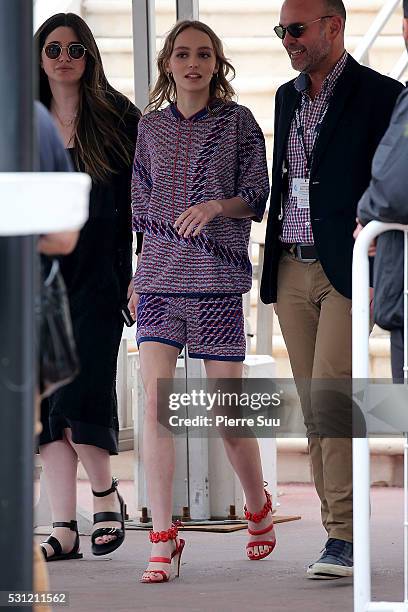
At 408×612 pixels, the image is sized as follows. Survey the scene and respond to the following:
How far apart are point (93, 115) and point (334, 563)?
190 cm

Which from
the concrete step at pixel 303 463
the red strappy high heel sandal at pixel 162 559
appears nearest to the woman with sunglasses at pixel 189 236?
the red strappy high heel sandal at pixel 162 559

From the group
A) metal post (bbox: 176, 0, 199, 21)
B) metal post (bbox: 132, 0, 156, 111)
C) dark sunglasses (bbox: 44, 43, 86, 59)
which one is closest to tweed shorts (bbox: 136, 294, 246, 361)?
dark sunglasses (bbox: 44, 43, 86, 59)

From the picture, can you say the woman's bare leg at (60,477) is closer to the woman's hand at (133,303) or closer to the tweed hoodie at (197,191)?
the woman's hand at (133,303)

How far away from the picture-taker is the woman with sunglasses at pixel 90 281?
5.35m

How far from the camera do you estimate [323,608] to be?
446 cm

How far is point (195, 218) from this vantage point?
4855 mm

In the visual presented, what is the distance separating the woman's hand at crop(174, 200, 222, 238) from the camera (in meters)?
4.86

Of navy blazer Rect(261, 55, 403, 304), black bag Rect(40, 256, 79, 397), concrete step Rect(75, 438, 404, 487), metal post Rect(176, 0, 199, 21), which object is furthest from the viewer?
concrete step Rect(75, 438, 404, 487)

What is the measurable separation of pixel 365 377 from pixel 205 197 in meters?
1.56

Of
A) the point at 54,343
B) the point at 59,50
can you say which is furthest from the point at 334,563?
the point at 54,343

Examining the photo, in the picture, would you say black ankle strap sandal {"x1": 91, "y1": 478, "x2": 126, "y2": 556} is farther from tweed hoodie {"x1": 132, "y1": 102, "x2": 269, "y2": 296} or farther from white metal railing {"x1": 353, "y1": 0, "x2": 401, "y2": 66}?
white metal railing {"x1": 353, "y1": 0, "x2": 401, "y2": 66}

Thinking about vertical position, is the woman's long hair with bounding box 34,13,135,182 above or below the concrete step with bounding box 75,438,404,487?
above

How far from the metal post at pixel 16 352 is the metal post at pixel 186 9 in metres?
4.04

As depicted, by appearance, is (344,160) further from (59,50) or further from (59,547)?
(59,547)
